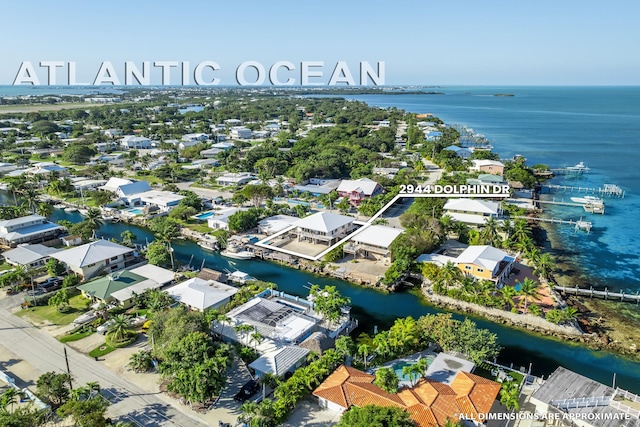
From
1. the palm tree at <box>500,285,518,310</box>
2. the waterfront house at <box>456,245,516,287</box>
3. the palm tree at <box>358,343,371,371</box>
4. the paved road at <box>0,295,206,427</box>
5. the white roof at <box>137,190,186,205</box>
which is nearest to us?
the paved road at <box>0,295,206,427</box>

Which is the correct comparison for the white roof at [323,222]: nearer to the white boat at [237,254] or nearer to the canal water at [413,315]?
Answer: the canal water at [413,315]

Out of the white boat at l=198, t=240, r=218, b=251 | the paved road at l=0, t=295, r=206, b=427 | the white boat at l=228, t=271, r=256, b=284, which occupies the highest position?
the white boat at l=198, t=240, r=218, b=251

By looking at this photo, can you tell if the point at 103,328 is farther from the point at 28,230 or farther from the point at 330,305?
the point at 28,230

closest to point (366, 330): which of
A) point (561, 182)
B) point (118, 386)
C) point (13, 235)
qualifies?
point (118, 386)

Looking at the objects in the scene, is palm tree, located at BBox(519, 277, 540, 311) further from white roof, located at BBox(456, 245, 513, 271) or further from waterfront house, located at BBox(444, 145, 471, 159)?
waterfront house, located at BBox(444, 145, 471, 159)

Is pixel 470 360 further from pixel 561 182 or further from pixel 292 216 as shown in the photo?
pixel 561 182

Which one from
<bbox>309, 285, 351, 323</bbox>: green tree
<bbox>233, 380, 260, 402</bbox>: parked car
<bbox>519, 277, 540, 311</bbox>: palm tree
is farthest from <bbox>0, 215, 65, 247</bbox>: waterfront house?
<bbox>519, 277, 540, 311</bbox>: palm tree
